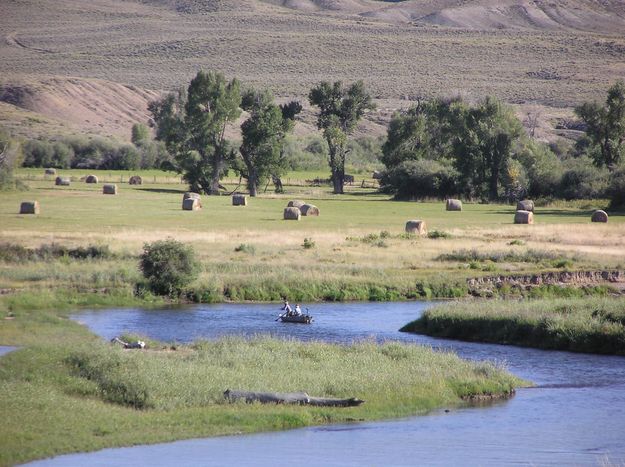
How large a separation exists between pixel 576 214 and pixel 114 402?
61.0m

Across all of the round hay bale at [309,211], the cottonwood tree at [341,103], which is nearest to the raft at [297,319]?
the round hay bale at [309,211]

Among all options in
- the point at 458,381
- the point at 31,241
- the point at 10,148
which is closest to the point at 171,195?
the point at 10,148

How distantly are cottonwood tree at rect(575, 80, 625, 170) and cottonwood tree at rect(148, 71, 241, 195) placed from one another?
30261 millimetres

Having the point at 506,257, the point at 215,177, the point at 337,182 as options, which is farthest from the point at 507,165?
the point at 506,257

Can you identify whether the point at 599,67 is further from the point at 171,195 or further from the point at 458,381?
the point at 458,381

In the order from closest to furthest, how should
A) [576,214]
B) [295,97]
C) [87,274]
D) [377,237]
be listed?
1. [87,274]
2. [377,237]
3. [576,214]
4. [295,97]

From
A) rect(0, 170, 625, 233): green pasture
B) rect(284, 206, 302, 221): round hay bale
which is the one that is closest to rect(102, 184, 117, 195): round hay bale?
rect(0, 170, 625, 233): green pasture

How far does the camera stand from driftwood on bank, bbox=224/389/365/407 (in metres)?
26.3

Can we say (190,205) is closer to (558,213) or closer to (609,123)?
(558,213)

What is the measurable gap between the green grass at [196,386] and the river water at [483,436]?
53cm

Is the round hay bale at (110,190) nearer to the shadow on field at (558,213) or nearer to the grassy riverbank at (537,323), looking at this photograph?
the shadow on field at (558,213)

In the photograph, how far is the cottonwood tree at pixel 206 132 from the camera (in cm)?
10244

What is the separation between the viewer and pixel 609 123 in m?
103

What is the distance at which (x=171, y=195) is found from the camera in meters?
94.5
